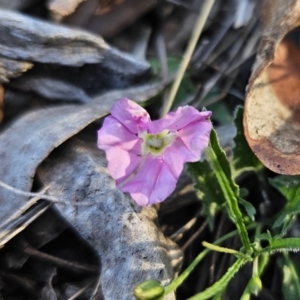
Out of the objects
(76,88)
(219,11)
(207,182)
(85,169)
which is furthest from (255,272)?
(219,11)

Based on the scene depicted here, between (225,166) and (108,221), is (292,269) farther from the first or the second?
(108,221)

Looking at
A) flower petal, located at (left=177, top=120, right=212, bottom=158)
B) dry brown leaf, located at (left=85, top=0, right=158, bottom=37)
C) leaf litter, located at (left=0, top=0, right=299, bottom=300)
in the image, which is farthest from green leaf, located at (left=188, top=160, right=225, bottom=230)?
dry brown leaf, located at (left=85, top=0, right=158, bottom=37)

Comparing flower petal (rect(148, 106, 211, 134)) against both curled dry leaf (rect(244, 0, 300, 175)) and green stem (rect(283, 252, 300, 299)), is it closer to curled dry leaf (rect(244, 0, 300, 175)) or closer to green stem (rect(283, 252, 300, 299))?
curled dry leaf (rect(244, 0, 300, 175))

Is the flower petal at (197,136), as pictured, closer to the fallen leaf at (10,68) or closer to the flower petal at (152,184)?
the flower petal at (152,184)

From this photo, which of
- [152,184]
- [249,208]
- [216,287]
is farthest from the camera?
[249,208]

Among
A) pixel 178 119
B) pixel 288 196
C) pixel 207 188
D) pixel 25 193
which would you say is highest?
pixel 178 119

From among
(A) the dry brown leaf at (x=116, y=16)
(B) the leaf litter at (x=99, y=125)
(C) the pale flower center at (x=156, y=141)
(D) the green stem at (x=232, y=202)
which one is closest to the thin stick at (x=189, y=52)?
(B) the leaf litter at (x=99, y=125)

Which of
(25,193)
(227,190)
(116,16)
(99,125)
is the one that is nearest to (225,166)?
(227,190)
